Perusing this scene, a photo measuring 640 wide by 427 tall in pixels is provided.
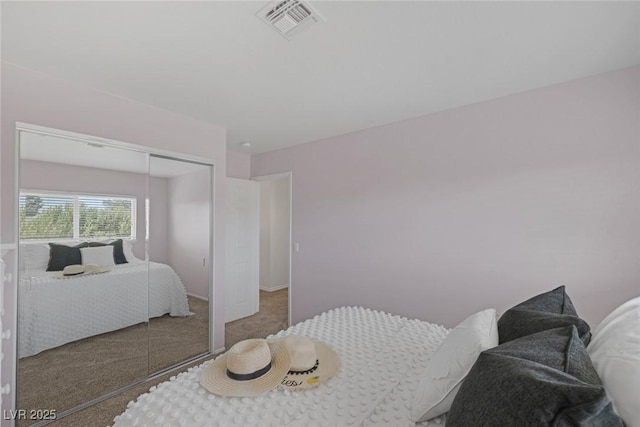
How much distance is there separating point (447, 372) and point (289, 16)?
184 centimetres

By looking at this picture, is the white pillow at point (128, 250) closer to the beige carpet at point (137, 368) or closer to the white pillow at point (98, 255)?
the white pillow at point (98, 255)

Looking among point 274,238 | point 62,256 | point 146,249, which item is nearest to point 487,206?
point 146,249

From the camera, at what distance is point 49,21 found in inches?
58.4

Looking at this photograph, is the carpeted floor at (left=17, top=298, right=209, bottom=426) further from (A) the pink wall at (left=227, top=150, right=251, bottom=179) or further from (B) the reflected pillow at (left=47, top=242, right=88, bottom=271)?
(A) the pink wall at (left=227, top=150, right=251, bottom=179)

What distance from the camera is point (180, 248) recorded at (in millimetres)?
2826

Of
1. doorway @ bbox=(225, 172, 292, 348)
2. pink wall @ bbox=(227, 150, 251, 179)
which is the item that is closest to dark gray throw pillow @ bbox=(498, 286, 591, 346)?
pink wall @ bbox=(227, 150, 251, 179)

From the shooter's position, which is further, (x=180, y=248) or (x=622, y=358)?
(x=180, y=248)

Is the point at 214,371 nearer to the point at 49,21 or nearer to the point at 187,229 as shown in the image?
the point at 187,229

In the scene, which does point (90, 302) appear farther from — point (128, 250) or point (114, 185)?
point (114, 185)

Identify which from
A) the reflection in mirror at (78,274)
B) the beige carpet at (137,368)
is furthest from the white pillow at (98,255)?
the beige carpet at (137,368)

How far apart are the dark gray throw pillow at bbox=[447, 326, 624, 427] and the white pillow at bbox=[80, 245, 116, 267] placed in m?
2.73

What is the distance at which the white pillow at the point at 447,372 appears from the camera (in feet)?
3.51

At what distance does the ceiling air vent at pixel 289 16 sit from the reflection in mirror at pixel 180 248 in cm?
182

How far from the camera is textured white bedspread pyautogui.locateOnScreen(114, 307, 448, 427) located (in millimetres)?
1109
